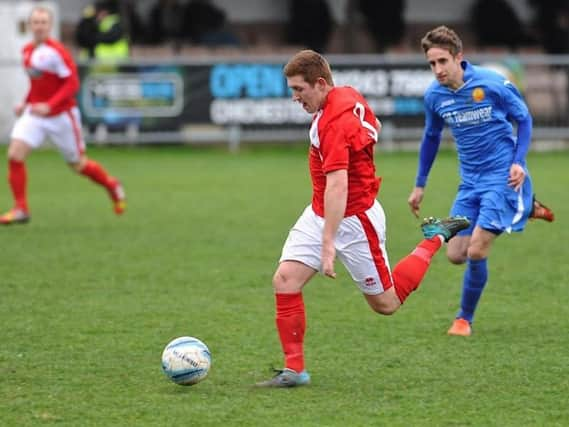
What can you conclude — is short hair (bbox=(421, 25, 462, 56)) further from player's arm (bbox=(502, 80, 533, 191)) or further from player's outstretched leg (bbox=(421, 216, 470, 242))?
player's outstretched leg (bbox=(421, 216, 470, 242))

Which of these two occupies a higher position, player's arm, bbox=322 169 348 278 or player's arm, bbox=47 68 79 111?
player's arm, bbox=322 169 348 278

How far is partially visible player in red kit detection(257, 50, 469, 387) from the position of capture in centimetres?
630

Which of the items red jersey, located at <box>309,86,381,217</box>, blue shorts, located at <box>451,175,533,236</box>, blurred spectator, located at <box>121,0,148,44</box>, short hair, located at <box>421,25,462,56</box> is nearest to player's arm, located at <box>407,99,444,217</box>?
blue shorts, located at <box>451,175,533,236</box>

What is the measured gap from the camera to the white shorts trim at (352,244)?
21.6 feet

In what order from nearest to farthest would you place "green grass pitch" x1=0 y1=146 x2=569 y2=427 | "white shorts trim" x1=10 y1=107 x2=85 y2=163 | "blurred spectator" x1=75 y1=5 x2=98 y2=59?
"green grass pitch" x1=0 y1=146 x2=569 y2=427 < "white shorts trim" x1=10 y1=107 x2=85 y2=163 < "blurred spectator" x1=75 y1=5 x2=98 y2=59

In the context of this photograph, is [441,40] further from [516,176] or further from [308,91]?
[308,91]

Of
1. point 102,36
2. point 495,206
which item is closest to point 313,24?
point 102,36

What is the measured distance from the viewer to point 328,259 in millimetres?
6246

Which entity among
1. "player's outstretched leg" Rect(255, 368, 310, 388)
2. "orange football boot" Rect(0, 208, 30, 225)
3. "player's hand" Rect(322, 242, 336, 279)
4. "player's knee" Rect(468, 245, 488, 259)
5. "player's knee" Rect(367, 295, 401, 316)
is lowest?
"orange football boot" Rect(0, 208, 30, 225)

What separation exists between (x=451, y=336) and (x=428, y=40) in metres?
1.70

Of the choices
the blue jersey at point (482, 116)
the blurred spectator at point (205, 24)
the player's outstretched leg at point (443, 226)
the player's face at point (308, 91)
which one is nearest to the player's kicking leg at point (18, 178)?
the blue jersey at point (482, 116)

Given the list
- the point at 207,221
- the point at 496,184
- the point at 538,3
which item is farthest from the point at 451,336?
the point at 538,3

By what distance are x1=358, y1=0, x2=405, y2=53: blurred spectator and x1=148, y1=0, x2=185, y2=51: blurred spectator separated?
3.47 metres

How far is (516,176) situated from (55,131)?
6421 millimetres
